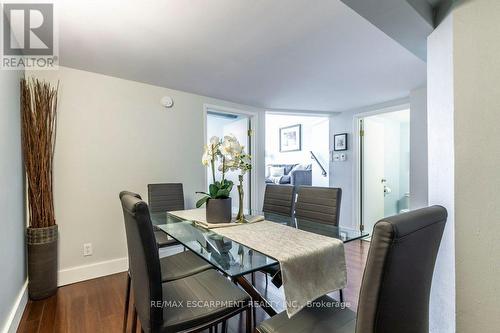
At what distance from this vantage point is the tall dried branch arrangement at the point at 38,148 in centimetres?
207

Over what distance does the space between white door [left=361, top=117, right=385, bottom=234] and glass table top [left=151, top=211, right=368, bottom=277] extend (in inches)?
101

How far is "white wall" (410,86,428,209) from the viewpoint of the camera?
9.78 feet

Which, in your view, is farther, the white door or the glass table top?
the white door

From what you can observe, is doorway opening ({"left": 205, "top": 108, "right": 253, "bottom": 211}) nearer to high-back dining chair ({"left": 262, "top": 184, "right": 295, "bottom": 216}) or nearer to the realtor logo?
high-back dining chair ({"left": 262, "top": 184, "right": 295, "bottom": 216})

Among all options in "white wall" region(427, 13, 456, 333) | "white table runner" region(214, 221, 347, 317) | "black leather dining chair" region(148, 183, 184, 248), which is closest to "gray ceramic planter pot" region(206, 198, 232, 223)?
"white table runner" region(214, 221, 347, 317)

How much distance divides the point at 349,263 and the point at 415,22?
2501mm

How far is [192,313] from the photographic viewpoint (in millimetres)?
1128

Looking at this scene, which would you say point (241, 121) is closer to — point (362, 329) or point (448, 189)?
point (448, 189)

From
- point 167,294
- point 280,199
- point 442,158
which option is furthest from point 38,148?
point 442,158

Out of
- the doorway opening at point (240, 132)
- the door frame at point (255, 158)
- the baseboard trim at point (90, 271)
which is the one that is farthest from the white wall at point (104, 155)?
the door frame at point (255, 158)


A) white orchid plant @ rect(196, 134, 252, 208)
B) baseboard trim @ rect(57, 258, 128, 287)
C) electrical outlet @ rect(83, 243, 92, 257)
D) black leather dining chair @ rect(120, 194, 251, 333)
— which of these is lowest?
baseboard trim @ rect(57, 258, 128, 287)

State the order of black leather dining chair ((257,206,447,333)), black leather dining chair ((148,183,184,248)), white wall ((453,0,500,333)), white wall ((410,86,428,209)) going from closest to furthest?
black leather dining chair ((257,206,447,333)) → white wall ((453,0,500,333)) → black leather dining chair ((148,183,184,248)) → white wall ((410,86,428,209))

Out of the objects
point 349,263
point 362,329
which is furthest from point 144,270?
point 349,263

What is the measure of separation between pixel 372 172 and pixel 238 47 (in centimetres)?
313
